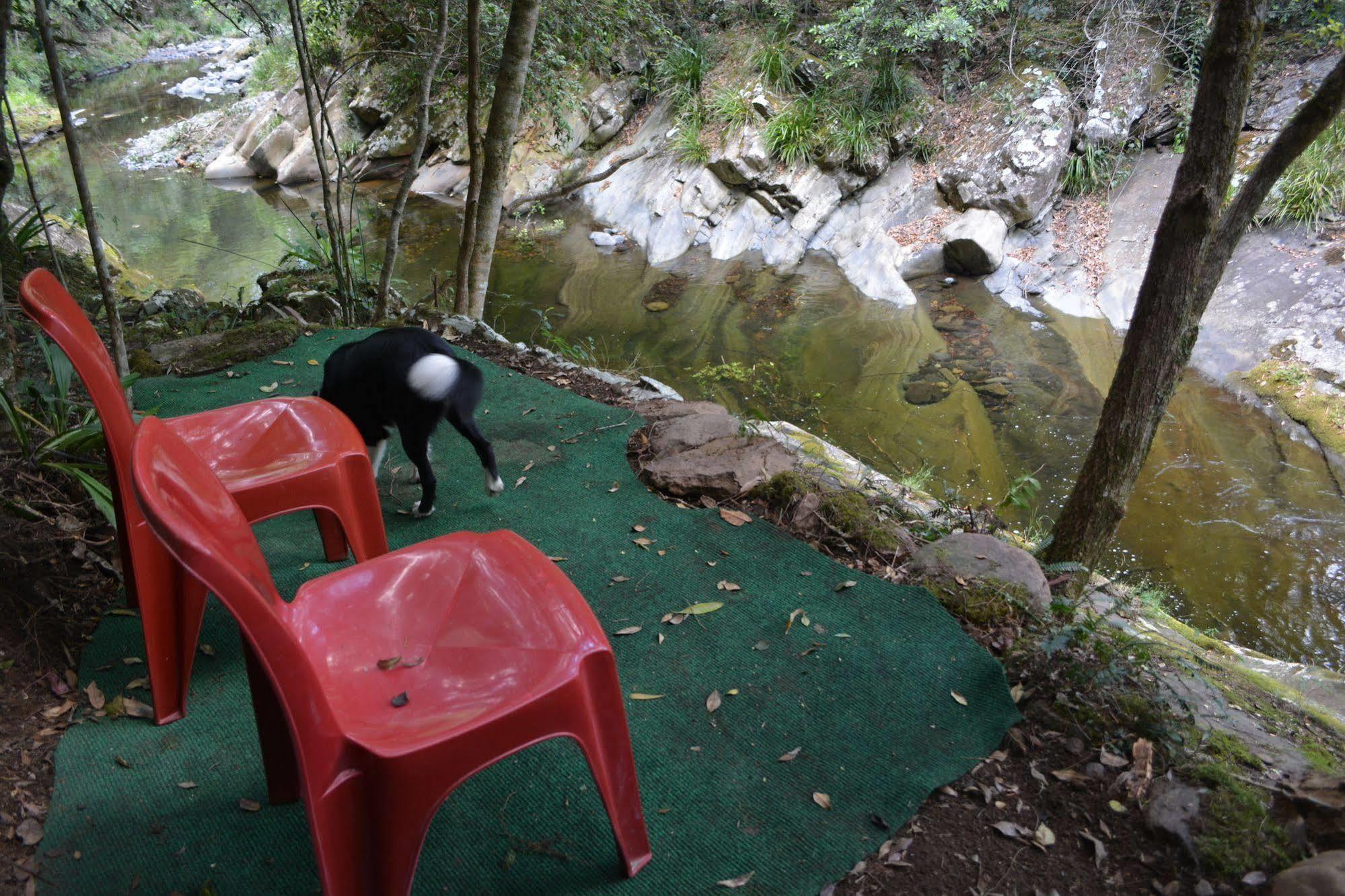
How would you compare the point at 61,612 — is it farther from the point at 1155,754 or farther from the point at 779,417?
the point at 779,417

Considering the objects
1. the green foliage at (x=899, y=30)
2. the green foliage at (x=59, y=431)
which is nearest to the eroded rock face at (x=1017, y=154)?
the green foliage at (x=899, y=30)

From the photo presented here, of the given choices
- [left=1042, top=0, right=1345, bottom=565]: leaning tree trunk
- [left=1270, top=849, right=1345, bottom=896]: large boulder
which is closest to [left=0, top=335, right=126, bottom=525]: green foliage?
[left=1270, top=849, right=1345, bottom=896]: large boulder

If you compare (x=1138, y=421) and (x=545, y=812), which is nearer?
(x=545, y=812)

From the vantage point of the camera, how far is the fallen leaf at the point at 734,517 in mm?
2773

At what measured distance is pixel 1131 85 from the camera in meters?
8.04

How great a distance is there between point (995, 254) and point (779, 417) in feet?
11.2

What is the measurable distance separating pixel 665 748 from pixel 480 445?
54.5 inches

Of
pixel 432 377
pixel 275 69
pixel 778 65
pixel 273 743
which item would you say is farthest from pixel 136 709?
pixel 275 69

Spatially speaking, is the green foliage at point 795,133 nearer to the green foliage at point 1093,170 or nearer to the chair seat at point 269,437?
the green foliage at point 1093,170

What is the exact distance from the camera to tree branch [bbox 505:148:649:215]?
1009 cm

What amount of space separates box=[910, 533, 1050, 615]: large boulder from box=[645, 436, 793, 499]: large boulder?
67 cm

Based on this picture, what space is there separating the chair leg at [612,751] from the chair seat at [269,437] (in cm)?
116

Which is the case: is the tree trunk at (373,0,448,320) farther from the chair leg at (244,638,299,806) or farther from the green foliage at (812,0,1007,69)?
the green foliage at (812,0,1007,69)

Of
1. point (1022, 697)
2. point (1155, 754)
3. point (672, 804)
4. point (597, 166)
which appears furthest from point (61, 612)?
point (597, 166)
